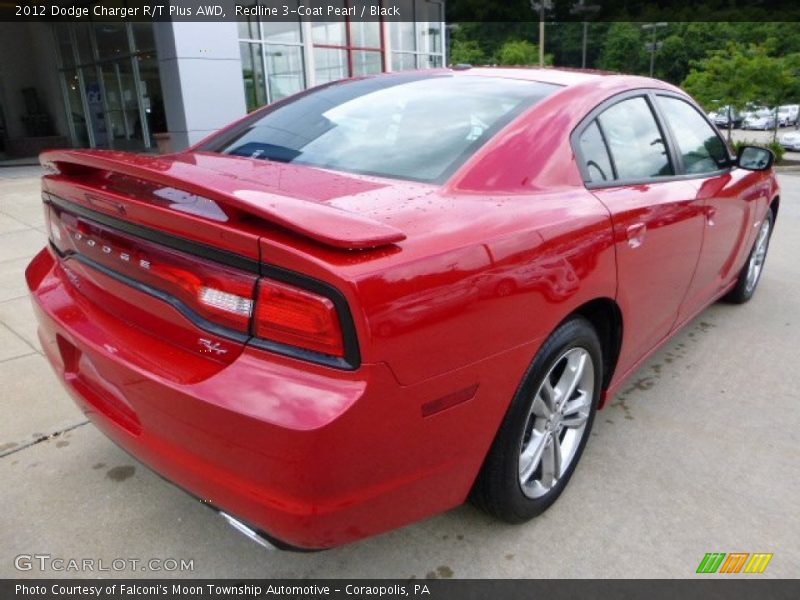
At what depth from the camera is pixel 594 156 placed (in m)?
2.38

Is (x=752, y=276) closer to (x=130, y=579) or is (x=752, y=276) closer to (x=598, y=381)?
(x=598, y=381)

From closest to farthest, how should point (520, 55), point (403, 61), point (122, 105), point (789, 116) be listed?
point (122, 105)
point (403, 61)
point (789, 116)
point (520, 55)

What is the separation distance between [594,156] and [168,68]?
462 inches

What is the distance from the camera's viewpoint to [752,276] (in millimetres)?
4539

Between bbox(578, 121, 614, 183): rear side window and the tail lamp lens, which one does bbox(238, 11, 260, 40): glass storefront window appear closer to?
bbox(578, 121, 614, 183): rear side window

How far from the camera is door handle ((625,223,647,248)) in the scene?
2.31 metres

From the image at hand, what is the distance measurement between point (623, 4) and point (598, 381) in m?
74.3

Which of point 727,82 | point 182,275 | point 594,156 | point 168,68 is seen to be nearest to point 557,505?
point 594,156

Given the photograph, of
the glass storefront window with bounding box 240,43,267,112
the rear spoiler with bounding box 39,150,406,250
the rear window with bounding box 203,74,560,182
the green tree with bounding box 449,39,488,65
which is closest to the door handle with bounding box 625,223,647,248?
the rear window with bounding box 203,74,560,182

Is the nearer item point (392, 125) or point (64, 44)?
point (392, 125)

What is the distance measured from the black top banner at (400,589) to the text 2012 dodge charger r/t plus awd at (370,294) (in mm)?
261

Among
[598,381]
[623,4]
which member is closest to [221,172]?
[598,381]

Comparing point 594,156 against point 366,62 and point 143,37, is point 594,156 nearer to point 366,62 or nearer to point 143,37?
point 143,37

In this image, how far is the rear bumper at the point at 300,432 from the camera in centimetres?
143
